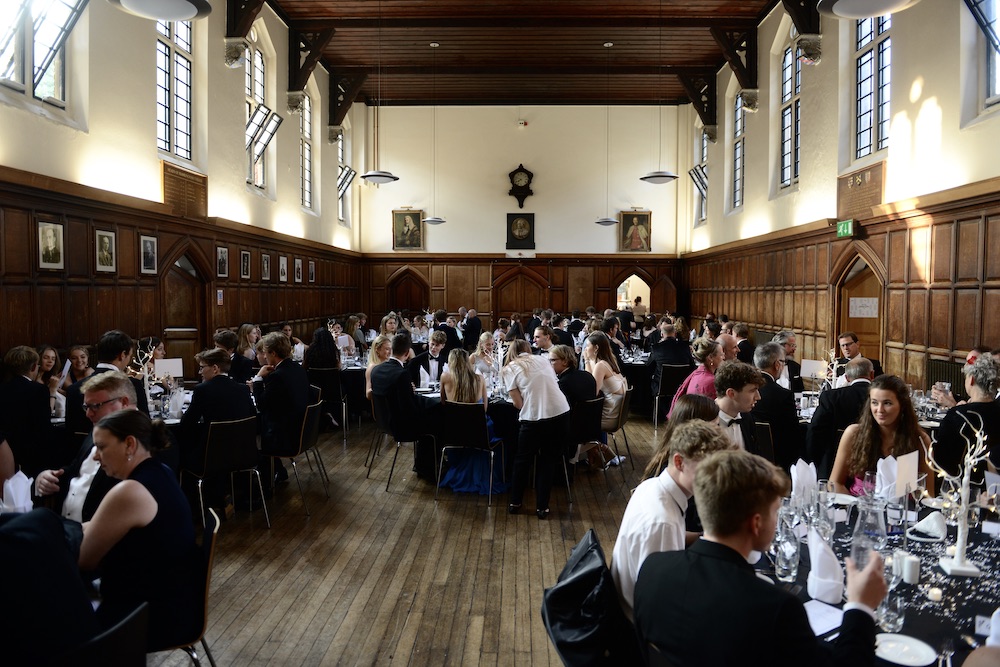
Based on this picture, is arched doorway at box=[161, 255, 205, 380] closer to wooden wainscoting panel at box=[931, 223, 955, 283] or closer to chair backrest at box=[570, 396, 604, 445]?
chair backrest at box=[570, 396, 604, 445]

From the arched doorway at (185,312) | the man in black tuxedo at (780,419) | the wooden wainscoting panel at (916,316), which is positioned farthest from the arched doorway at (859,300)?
the arched doorway at (185,312)

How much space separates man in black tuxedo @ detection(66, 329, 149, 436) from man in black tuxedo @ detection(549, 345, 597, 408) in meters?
3.38

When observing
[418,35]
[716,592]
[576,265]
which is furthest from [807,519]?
[576,265]

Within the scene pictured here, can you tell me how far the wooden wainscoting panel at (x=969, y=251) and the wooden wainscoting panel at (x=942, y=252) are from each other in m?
0.09

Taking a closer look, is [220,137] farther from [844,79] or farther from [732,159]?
[732,159]

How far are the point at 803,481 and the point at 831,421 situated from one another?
196 cm

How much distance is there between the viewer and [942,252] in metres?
7.99

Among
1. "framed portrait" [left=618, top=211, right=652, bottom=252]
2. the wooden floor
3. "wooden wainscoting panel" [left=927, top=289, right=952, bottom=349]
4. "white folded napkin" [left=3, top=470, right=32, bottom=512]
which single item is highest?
"framed portrait" [left=618, top=211, right=652, bottom=252]

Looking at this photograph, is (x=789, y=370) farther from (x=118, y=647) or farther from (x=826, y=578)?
(x=118, y=647)

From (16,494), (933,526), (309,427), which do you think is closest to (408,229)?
(309,427)

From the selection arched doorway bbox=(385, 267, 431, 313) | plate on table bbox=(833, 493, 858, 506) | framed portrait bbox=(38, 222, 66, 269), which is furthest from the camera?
arched doorway bbox=(385, 267, 431, 313)

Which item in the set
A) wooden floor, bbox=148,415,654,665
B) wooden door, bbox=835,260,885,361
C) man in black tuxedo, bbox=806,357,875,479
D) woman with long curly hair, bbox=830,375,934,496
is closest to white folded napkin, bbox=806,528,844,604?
woman with long curly hair, bbox=830,375,934,496

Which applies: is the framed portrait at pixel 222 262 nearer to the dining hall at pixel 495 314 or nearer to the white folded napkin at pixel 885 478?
the dining hall at pixel 495 314

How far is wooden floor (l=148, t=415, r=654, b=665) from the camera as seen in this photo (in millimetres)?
3451
